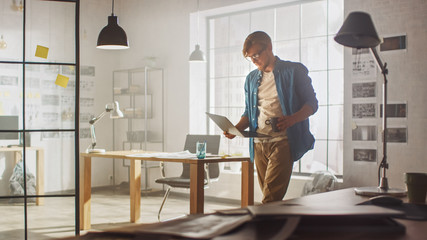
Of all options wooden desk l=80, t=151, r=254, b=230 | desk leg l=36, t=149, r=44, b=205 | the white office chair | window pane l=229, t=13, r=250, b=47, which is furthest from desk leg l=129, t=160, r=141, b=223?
window pane l=229, t=13, r=250, b=47

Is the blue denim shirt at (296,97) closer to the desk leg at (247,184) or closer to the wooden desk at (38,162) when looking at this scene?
the desk leg at (247,184)

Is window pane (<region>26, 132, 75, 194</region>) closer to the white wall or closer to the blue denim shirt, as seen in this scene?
the blue denim shirt

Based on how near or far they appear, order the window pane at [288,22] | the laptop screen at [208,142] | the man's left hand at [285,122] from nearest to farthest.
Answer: the man's left hand at [285,122] < the laptop screen at [208,142] < the window pane at [288,22]

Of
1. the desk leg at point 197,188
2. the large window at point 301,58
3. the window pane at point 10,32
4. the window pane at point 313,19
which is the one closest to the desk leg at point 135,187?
the desk leg at point 197,188

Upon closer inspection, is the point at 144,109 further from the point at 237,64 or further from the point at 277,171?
the point at 277,171

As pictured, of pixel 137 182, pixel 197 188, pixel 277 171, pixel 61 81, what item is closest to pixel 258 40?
pixel 277 171

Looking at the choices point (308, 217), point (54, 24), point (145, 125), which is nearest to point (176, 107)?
point (145, 125)

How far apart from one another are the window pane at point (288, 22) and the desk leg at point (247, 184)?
2.57m

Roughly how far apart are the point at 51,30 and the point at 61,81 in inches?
18.4

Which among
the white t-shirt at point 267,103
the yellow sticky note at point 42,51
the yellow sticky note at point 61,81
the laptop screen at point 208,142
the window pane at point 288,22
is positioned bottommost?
the laptop screen at point 208,142

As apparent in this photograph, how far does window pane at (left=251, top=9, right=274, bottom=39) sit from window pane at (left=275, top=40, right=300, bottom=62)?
0.20 metres

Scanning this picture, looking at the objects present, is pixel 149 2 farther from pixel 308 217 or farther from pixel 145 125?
pixel 308 217

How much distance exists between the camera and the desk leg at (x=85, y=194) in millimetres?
5207

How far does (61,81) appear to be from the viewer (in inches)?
176
